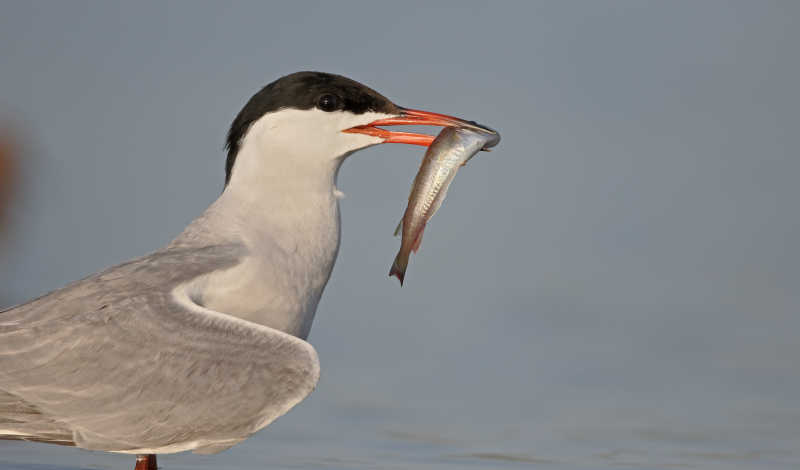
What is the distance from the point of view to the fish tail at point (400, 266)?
6.59 metres

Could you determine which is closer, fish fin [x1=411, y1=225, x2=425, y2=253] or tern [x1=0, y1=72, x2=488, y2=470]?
tern [x1=0, y1=72, x2=488, y2=470]

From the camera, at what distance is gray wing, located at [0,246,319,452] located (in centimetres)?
593

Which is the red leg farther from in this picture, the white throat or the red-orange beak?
the red-orange beak

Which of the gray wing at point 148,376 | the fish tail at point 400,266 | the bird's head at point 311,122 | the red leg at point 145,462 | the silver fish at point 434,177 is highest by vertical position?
the bird's head at point 311,122

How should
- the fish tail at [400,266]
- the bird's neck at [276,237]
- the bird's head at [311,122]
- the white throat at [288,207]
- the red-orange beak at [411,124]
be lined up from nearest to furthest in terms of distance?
the bird's neck at [276,237] < the white throat at [288,207] < the fish tail at [400,266] < the bird's head at [311,122] < the red-orange beak at [411,124]

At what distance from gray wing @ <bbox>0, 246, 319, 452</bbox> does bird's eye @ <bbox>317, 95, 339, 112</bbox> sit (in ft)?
4.51

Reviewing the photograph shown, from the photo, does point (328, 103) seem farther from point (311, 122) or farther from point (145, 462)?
point (145, 462)

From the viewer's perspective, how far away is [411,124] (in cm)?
700

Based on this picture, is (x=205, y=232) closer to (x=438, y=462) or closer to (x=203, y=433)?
(x=203, y=433)

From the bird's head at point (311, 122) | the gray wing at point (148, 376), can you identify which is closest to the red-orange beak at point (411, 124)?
the bird's head at point (311, 122)

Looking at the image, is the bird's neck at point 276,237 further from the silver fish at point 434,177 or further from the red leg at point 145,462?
the red leg at point 145,462

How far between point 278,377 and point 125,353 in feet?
2.41

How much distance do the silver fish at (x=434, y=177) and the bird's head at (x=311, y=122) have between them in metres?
0.14

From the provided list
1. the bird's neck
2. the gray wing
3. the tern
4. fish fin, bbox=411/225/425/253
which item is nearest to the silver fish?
fish fin, bbox=411/225/425/253
